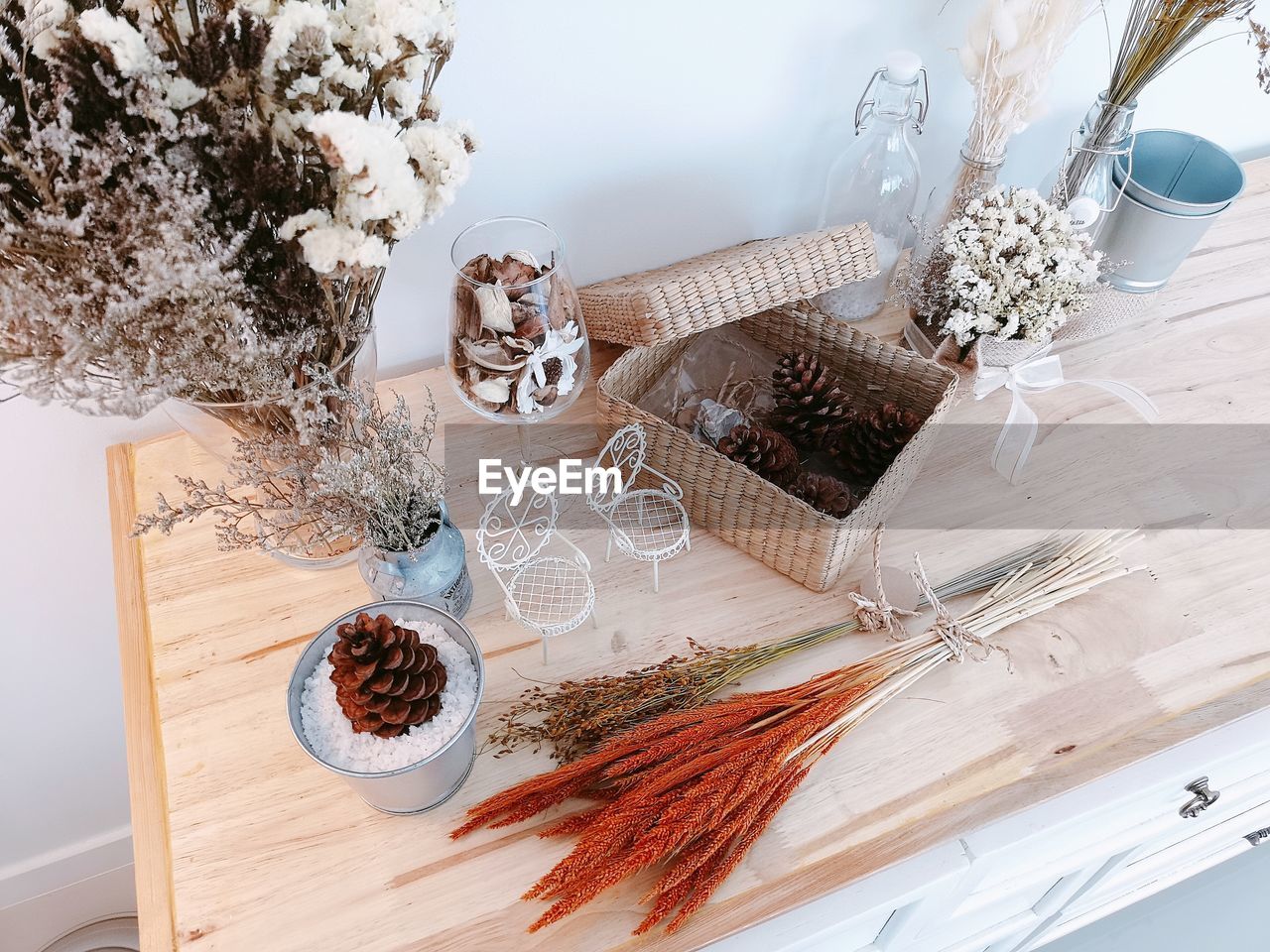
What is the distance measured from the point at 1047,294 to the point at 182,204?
0.81 metres

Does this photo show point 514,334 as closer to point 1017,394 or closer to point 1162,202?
point 1017,394

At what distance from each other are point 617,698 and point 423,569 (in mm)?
205

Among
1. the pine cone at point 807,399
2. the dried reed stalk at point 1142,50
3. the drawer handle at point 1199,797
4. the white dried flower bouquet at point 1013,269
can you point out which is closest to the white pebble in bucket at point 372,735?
the pine cone at point 807,399

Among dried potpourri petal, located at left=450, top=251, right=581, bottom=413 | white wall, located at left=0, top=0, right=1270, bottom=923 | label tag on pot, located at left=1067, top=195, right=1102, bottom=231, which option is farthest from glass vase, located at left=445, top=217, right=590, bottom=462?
label tag on pot, located at left=1067, top=195, right=1102, bottom=231

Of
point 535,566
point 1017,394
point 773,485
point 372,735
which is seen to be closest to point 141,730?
point 372,735

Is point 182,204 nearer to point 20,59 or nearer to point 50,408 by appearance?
point 20,59

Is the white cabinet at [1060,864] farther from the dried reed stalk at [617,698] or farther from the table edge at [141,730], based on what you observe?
the table edge at [141,730]

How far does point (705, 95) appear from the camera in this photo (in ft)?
3.05

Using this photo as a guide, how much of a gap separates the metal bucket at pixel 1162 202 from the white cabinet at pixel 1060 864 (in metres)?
0.57

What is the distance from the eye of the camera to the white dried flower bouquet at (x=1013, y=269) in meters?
0.90

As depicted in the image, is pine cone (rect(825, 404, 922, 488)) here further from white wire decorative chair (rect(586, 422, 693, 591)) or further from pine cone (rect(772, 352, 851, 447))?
white wire decorative chair (rect(586, 422, 693, 591))

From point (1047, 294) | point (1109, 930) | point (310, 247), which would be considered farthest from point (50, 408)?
point (1109, 930)

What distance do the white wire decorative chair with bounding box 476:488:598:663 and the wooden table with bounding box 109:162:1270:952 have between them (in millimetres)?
23

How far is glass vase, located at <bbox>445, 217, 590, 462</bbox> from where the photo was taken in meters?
0.75
